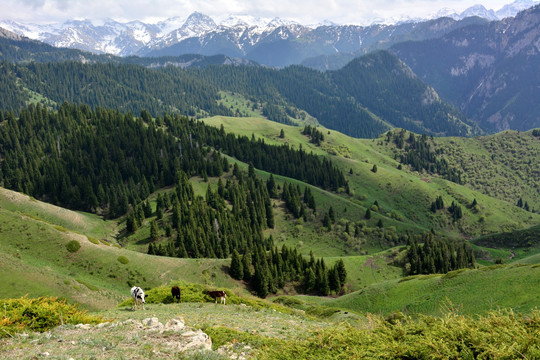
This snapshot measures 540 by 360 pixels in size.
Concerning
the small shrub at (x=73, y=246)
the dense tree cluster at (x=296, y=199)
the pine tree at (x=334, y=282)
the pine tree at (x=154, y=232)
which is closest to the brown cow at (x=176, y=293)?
the small shrub at (x=73, y=246)

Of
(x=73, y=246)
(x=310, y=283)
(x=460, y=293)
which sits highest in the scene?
(x=73, y=246)

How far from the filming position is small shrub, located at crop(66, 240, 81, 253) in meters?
78.8

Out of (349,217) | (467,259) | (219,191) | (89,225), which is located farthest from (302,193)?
(89,225)

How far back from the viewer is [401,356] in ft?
51.8

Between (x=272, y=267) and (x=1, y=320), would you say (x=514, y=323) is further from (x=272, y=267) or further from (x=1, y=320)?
(x=272, y=267)

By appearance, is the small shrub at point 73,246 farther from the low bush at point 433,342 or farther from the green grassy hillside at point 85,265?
the low bush at point 433,342

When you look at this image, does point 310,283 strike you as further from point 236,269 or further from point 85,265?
point 85,265

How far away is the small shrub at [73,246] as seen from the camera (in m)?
78.8

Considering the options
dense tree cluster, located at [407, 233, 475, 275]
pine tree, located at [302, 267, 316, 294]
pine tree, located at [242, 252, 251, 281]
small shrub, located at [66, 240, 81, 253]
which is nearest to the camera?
small shrub, located at [66, 240, 81, 253]

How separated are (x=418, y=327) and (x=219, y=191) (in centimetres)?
16133

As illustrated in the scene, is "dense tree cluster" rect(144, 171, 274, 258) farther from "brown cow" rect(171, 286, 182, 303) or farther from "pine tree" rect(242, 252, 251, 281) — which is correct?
"brown cow" rect(171, 286, 182, 303)

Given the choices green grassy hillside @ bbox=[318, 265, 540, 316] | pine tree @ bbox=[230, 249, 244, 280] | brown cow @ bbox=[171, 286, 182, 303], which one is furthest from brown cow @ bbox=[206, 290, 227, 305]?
pine tree @ bbox=[230, 249, 244, 280]

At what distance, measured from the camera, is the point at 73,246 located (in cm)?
7944

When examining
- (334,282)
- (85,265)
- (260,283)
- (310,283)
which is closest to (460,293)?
(334,282)
